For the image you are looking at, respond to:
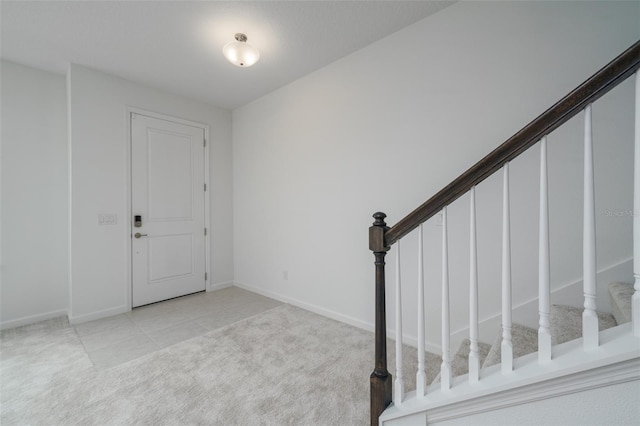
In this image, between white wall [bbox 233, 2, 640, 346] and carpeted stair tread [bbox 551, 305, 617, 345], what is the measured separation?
0.22 meters

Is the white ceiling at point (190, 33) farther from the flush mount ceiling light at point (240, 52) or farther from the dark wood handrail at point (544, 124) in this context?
the dark wood handrail at point (544, 124)

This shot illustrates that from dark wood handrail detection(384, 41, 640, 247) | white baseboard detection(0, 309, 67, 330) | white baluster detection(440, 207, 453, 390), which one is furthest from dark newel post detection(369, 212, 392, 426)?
white baseboard detection(0, 309, 67, 330)

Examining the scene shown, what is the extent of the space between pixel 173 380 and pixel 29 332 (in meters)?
1.99

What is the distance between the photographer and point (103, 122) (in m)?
2.99

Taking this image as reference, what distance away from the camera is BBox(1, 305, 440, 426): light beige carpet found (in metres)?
1.54

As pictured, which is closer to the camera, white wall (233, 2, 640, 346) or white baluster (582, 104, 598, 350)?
white baluster (582, 104, 598, 350)

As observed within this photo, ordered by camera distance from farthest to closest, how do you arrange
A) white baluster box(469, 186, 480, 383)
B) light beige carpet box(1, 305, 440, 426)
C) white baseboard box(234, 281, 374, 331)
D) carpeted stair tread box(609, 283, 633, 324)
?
white baseboard box(234, 281, 374, 331) < light beige carpet box(1, 305, 440, 426) < carpeted stair tread box(609, 283, 633, 324) < white baluster box(469, 186, 480, 383)

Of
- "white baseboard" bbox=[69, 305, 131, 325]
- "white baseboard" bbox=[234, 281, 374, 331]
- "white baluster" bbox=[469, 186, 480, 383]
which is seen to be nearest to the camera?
"white baluster" bbox=[469, 186, 480, 383]

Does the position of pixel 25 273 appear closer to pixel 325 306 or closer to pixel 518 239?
pixel 325 306

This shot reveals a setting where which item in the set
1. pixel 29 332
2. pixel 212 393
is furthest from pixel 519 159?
pixel 29 332

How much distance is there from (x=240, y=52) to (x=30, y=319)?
348 cm

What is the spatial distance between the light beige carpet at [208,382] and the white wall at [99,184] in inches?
23.0

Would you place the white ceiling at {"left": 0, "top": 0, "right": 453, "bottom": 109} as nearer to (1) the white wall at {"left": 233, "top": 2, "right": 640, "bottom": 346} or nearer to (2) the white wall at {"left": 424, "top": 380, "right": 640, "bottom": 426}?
(1) the white wall at {"left": 233, "top": 2, "right": 640, "bottom": 346}

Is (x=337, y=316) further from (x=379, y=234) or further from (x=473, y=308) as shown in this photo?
(x=473, y=308)
